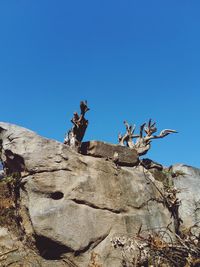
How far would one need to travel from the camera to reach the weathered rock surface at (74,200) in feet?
Result: 27.8

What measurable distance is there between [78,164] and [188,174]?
16.2 ft

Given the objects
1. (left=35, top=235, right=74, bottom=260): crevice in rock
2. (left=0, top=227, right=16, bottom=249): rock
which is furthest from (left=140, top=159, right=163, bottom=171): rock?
(left=0, top=227, right=16, bottom=249): rock

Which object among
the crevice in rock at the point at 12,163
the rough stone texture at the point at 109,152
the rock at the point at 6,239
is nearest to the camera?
the rock at the point at 6,239

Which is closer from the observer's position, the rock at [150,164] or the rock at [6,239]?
the rock at [6,239]

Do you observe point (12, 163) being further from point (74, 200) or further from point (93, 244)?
point (93, 244)

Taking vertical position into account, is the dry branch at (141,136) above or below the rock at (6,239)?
above

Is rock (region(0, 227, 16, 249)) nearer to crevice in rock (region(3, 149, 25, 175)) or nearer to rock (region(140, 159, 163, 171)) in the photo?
crevice in rock (region(3, 149, 25, 175))

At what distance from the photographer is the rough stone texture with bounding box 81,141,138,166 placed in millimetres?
10498

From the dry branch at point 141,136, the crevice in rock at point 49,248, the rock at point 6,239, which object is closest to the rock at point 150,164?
the dry branch at point 141,136

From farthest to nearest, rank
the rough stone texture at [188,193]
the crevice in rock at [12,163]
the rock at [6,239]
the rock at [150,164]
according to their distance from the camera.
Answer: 1. the rock at [150,164]
2. the rough stone texture at [188,193]
3. the crevice in rock at [12,163]
4. the rock at [6,239]

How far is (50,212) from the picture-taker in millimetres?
8508

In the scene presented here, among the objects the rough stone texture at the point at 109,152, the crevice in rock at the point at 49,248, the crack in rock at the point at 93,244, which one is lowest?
the crevice in rock at the point at 49,248

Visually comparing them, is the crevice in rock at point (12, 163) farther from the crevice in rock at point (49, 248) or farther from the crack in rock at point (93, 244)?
the crack in rock at point (93, 244)

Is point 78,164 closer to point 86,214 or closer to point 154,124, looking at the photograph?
point 86,214
